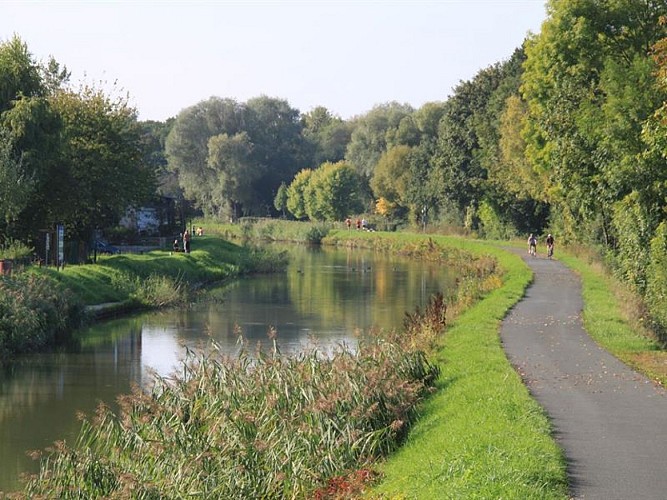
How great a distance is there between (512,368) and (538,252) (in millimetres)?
44658

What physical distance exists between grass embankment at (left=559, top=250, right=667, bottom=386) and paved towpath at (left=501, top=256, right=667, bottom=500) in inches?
16.3

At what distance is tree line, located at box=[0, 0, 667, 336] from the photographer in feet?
108

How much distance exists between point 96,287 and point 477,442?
96.3 feet

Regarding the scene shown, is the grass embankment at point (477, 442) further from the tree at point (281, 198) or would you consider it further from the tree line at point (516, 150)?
the tree at point (281, 198)

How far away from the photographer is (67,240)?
4962cm

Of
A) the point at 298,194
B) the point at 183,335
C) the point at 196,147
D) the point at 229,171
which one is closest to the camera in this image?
the point at 183,335

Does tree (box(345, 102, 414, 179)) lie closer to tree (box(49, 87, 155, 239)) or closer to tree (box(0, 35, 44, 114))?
tree (box(49, 87, 155, 239))

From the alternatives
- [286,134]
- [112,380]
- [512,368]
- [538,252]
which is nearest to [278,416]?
[512,368]

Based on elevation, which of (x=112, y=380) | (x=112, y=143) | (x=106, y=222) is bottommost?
(x=112, y=380)

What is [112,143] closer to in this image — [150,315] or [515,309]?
[150,315]

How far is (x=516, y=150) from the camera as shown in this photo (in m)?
69.1

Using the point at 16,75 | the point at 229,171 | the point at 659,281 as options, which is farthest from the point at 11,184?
the point at 229,171

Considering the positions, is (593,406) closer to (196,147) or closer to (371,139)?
(196,147)

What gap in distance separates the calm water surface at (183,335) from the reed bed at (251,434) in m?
0.98
